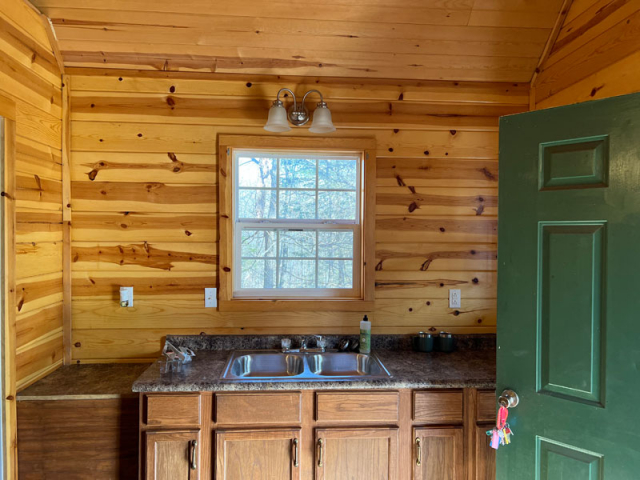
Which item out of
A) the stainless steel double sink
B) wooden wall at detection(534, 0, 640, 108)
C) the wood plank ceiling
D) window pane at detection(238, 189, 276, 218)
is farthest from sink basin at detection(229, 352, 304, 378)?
wooden wall at detection(534, 0, 640, 108)

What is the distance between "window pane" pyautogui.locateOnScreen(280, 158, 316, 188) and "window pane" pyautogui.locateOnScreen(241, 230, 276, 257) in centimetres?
33

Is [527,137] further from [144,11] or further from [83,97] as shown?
[83,97]

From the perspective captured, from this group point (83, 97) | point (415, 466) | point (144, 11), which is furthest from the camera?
point (83, 97)

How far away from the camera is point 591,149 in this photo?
127cm

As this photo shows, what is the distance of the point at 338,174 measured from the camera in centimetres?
243

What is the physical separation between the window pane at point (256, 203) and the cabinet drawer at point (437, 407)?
135 centimetres

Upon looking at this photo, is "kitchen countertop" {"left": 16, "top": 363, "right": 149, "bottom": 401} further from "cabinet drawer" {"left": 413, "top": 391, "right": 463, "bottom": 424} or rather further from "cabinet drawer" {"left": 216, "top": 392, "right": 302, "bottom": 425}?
"cabinet drawer" {"left": 413, "top": 391, "right": 463, "bottom": 424}

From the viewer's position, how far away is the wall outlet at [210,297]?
7.55ft

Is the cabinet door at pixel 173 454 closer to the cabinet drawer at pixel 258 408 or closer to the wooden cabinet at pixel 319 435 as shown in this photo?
the wooden cabinet at pixel 319 435

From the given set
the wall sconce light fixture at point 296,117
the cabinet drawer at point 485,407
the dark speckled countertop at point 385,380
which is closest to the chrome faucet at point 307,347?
the dark speckled countertop at point 385,380

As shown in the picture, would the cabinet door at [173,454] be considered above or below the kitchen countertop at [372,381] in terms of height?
below

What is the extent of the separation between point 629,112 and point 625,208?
30 cm

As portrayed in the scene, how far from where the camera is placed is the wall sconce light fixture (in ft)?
6.90

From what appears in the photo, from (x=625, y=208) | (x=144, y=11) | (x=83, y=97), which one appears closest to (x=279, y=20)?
(x=144, y=11)
